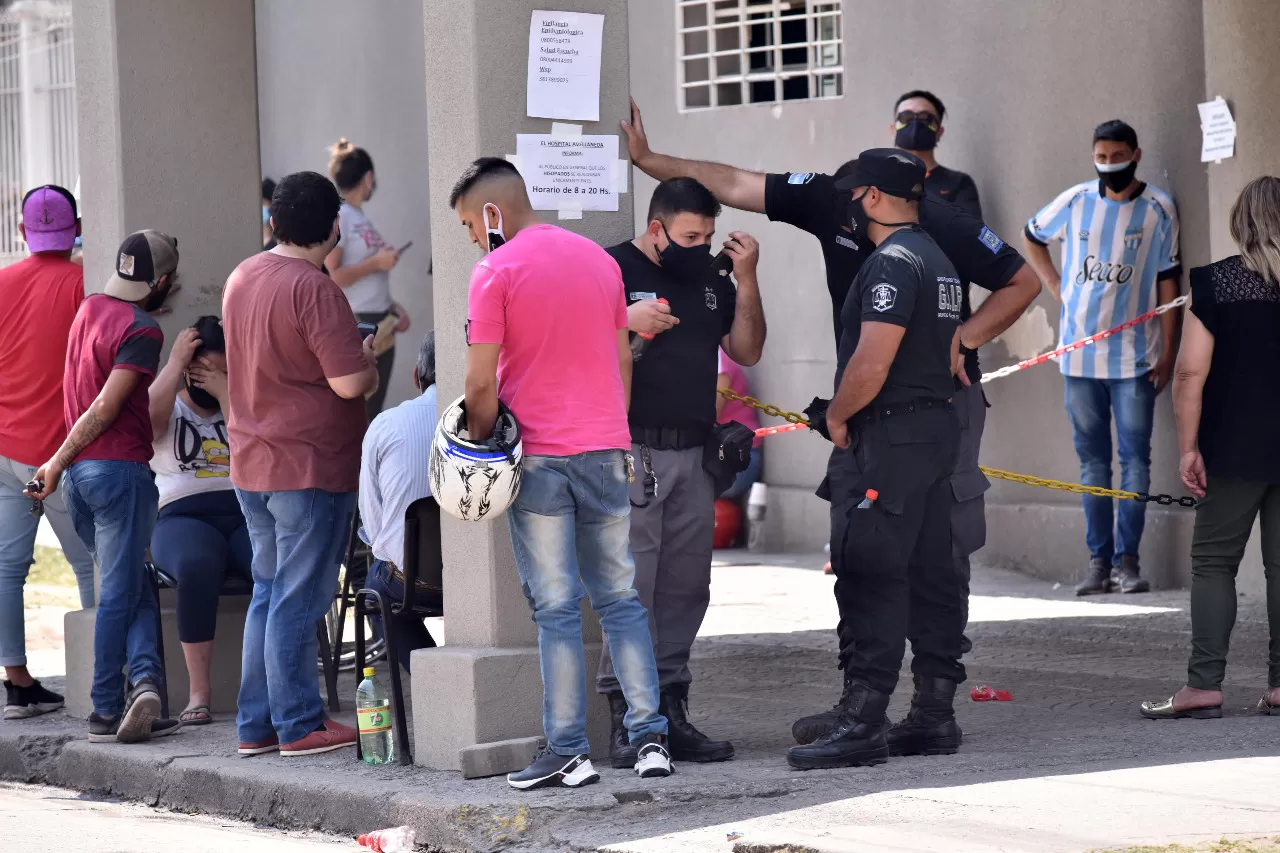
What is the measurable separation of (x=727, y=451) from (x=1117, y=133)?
4102 mm

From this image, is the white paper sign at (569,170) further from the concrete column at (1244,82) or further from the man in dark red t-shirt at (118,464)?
the concrete column at (1244,82)

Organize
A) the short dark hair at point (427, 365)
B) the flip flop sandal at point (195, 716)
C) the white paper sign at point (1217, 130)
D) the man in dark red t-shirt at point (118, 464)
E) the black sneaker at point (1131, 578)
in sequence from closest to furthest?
the short dark hair at point (427, 365)
the man in dark red t-shirt at point (118, 464)
the flip flop sandal at point (195, 716)
the white paper sign at point (1217, 130)
the black sneaker at point (1131, 578)

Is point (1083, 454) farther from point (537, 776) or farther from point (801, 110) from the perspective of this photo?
point (537, 776)

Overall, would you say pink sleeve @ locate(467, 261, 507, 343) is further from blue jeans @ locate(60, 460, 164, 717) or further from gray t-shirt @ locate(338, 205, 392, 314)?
gray t-shirt @ locate(338, 205, 392, 314)

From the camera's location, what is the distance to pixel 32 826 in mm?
6090

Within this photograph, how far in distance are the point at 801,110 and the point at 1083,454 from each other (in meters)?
3.13

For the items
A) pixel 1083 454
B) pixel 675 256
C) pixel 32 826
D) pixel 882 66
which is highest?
pixel 882 66

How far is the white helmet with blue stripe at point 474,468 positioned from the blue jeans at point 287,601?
1153 mm

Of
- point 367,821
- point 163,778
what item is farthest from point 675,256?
point 163,778

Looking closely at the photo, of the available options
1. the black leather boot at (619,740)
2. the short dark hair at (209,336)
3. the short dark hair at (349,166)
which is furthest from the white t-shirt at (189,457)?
the short dark hair at (349,166)

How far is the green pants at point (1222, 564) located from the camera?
651 centimetres

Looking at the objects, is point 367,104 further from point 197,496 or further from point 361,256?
point 197,496

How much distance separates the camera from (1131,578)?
952cm

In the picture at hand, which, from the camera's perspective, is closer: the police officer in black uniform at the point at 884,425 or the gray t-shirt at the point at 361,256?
the police officer in black uniform at the point at 884,425
